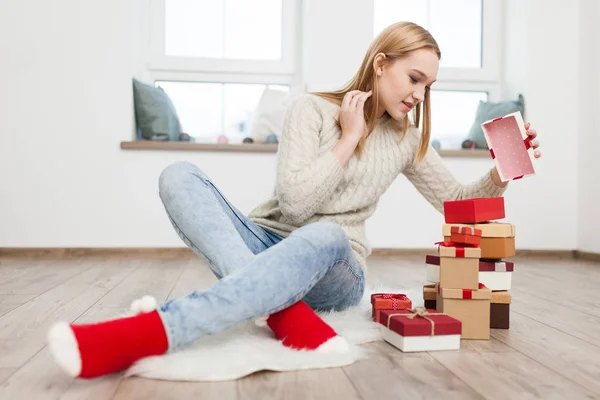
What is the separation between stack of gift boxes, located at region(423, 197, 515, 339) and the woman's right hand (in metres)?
0.31

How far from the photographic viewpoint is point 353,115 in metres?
1.35

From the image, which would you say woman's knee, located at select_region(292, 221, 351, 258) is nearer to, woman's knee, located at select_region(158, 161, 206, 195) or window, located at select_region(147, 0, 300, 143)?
woman's knee, located at select_region(158, 161, 206, 195)

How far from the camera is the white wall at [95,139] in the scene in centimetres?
299

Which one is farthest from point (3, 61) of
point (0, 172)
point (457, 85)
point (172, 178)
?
point (457, 85)

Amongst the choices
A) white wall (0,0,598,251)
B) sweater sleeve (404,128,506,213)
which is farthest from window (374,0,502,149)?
sweater sleeve (404,128,506,213)

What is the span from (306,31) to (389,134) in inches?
74.8

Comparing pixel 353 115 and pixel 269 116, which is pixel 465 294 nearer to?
pixel 353 115

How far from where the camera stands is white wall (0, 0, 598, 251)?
9.80 feet

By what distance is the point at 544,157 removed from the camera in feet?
10.8

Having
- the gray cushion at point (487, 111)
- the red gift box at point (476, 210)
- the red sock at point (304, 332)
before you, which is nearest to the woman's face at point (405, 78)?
the red gift box at point (476, 210)

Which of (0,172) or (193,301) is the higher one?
(0,172)

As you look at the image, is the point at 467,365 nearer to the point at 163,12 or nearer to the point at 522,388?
the point at 522,388

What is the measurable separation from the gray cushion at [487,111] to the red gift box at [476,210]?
6.71 feet

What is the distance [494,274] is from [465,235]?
0.40ft
